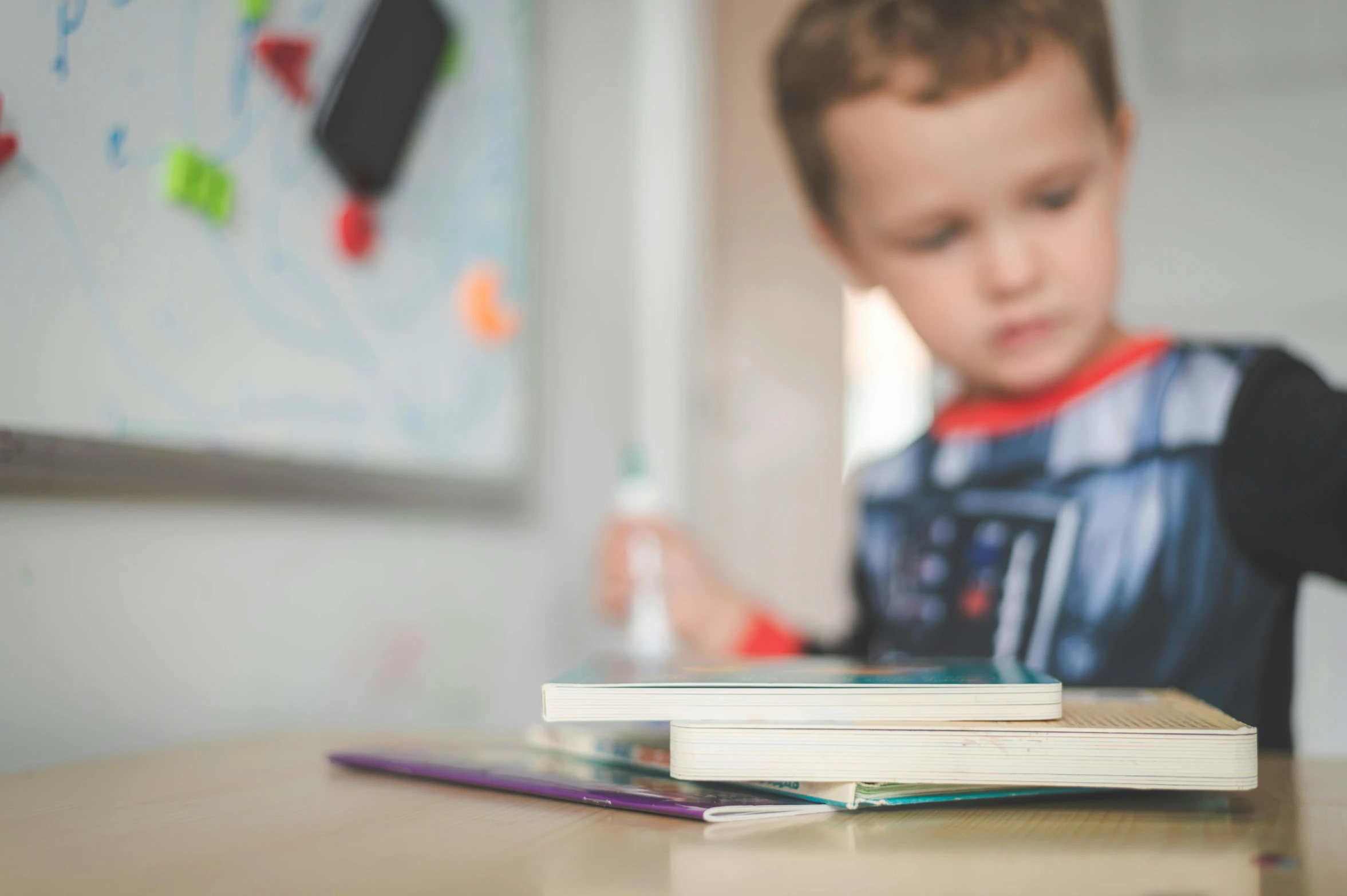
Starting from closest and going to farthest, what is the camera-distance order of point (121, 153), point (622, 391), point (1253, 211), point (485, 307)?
point (121, 153) → point (485, 307) → point (1253, 211) → point (622, 391)

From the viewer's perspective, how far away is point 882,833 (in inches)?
13.6

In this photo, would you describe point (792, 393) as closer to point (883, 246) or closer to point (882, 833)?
point (883, 246)

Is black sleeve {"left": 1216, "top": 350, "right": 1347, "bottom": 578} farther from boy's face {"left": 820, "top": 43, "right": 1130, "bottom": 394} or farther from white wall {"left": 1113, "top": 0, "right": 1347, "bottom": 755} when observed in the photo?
white wall {"left": 1113, "top": 0, "right": 1347, "bottom": 755}

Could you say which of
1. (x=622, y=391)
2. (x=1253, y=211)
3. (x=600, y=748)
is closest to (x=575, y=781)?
(x=600, y=748)

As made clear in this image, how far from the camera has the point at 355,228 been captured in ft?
2.44

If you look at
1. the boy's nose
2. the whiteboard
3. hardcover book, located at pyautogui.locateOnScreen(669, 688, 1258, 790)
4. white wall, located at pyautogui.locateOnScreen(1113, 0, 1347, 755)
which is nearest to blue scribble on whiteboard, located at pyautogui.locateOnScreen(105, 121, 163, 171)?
the whiteboard

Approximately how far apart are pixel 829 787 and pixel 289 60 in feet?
1.84

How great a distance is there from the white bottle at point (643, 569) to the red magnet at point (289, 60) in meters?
0.41

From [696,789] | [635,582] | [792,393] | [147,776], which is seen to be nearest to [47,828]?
[147,776]

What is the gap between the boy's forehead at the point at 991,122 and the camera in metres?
0.71

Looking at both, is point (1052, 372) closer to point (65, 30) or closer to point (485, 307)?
point (485, 307)

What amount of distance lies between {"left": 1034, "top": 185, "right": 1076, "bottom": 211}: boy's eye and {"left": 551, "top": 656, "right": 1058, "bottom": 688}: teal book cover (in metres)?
0.35

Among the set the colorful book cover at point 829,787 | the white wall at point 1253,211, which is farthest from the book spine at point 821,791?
the white wall at point 1253,211

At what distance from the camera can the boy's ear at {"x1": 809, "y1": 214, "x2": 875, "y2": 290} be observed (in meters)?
0.83
